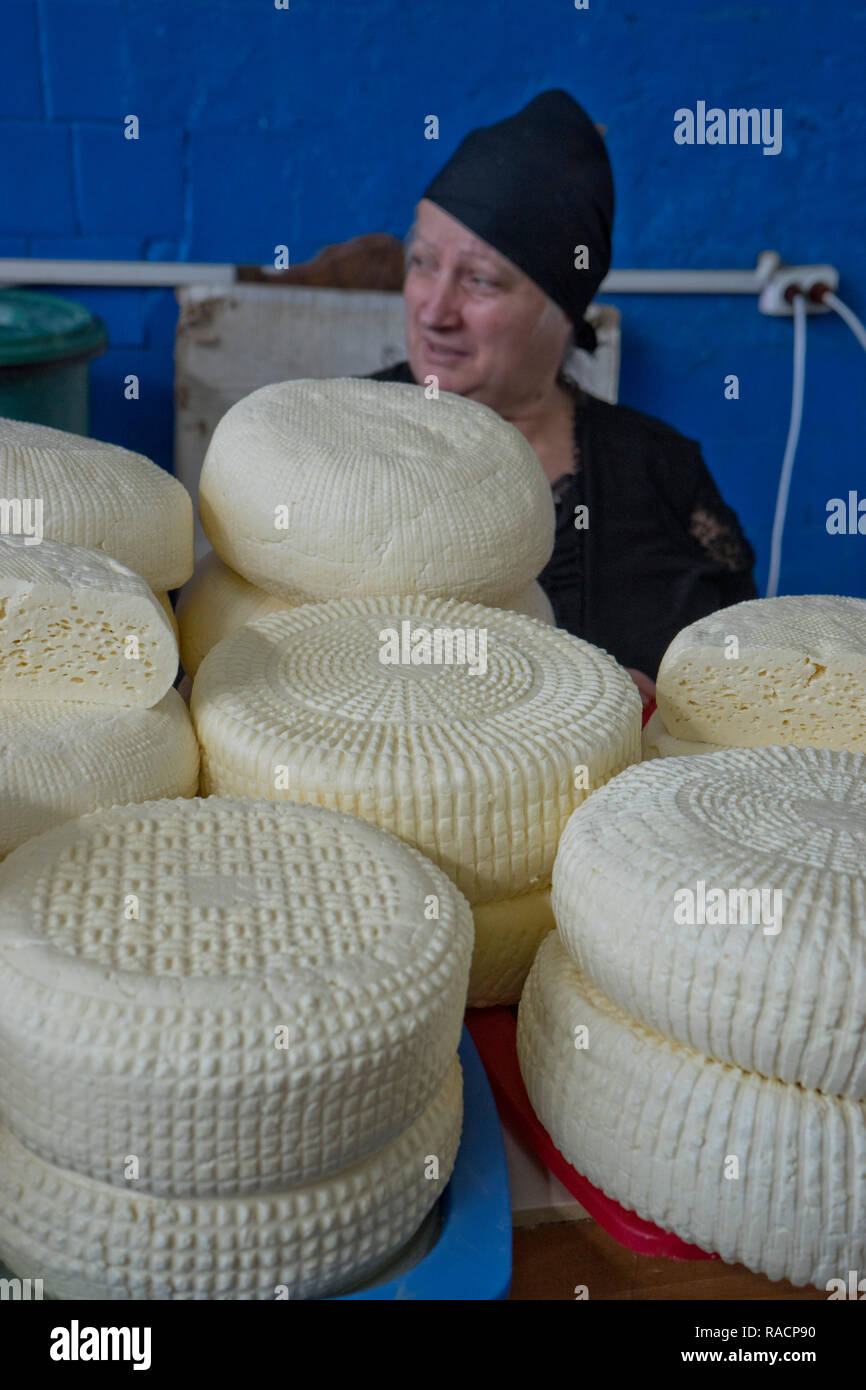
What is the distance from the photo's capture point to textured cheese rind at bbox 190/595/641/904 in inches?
33.1

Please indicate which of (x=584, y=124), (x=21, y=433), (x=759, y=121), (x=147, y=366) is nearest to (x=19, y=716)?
(x=21, y=433)

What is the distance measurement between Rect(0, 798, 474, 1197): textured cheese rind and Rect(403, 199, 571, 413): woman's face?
142 centimetres

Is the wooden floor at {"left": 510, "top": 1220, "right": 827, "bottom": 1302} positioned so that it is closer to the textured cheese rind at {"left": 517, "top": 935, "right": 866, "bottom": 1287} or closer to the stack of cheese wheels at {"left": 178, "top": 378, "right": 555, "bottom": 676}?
the textured cheese rind at {"left": 517, "top": 935, "right": 866, "bottom": 1287}

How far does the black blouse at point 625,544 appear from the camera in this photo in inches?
80.4

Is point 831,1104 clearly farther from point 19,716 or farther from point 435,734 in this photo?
point 19,716

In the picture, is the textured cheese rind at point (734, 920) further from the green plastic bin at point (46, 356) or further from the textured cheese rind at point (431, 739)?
the green plastic bin at point (46, 356)

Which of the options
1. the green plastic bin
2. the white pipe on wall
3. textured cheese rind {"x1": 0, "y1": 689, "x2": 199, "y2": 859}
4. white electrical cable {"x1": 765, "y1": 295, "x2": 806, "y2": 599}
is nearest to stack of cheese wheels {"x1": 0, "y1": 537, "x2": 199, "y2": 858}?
textured cheese rind {"x1": 0, "y1": 689, "x2": 199, "y2": 859}

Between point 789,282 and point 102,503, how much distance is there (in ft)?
4.96

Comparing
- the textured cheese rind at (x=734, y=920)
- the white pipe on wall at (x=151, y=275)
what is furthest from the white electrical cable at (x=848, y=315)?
the textured cheese rind at (x=734, y=920)

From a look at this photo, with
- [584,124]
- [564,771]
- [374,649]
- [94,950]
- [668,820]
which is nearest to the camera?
[94,950]

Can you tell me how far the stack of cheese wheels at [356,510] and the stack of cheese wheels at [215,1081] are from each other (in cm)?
42

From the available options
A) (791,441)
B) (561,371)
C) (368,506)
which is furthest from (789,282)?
(368,506)

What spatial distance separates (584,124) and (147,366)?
0.79 m

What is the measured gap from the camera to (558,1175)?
2.53ft
